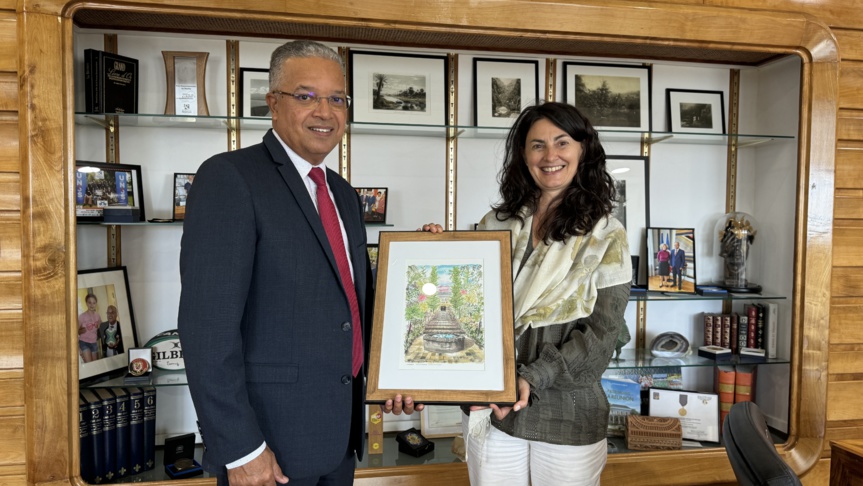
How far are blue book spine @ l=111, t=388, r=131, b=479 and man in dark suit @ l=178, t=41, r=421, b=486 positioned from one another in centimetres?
103

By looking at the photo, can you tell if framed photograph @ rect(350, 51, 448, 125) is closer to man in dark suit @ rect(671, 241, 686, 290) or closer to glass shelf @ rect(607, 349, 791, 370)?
man in dark suit @ rect(671, 241, 686, 290)

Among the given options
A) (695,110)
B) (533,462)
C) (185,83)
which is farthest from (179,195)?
(695,110)

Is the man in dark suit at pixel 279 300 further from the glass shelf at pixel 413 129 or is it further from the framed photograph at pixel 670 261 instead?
the framed photograph at pixel 670 261

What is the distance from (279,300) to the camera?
4.35 ft

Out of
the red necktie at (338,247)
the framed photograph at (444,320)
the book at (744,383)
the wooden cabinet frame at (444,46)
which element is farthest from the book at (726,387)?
the red necktie at (338,247)

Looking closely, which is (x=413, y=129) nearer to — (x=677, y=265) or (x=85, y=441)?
(x=677, y=265)

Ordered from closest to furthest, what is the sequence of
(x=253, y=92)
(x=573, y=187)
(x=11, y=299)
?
(x=573, y=187) < (x=11, y=299) < (x=253, y=92)

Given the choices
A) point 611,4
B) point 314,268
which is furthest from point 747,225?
point 314,268

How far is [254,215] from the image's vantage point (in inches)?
50.5

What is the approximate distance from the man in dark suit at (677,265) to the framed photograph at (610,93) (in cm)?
59

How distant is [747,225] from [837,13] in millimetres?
922

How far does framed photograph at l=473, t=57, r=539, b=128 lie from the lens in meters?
2.48

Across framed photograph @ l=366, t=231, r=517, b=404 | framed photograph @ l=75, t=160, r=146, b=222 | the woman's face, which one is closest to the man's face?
framed photograph @ l=366, t=231, r=517, b=404

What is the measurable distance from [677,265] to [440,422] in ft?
4.20
